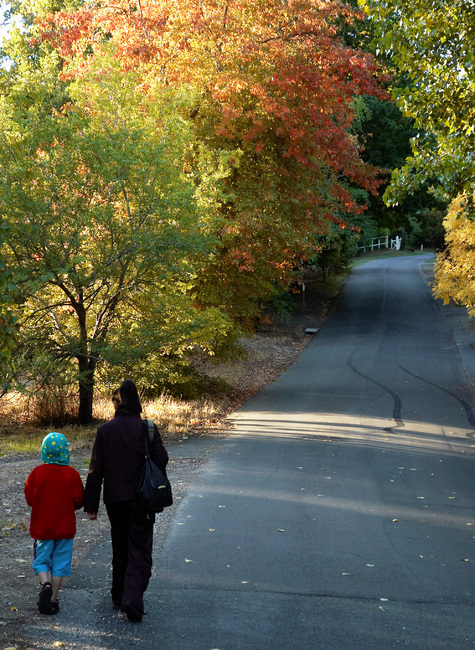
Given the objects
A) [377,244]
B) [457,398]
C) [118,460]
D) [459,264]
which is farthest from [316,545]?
[377,244]

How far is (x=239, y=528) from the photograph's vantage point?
7867 millimetres

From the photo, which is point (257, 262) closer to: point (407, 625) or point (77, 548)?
point (77, 548)

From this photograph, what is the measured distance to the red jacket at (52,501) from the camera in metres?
5.45

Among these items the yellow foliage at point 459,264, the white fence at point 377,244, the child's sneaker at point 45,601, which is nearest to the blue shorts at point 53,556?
the child's sneaker at point 45,601

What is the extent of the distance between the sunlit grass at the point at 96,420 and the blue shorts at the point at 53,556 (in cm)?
730

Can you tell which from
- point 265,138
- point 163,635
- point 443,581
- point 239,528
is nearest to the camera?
point 163,635

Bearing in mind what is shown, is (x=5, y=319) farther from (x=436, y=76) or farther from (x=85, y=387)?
(x=85, y=387)

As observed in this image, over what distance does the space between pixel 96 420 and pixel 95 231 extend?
178 inches

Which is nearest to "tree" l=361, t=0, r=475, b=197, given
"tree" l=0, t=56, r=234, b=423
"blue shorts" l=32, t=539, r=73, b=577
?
"tree" l=0, t=56, r=234, b=423

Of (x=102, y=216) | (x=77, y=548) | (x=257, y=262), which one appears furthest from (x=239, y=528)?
(x=257, y=262)

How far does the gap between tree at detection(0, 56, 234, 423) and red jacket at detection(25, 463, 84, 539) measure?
693 cm

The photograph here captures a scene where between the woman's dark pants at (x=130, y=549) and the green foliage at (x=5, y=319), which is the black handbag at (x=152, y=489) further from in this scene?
the green foliage at (x=5, y=319)

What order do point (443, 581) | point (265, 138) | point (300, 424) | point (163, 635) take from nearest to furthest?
point (163, 635) < point (443, 581) < point (300, 424) < point (265, 138)

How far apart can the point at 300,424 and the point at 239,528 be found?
7251 mm
